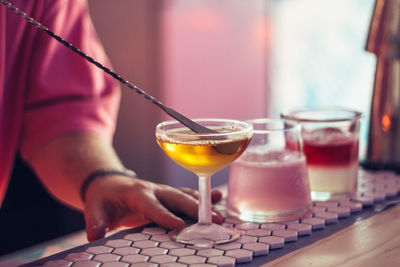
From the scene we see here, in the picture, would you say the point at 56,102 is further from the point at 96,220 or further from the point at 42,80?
the point at 96,220

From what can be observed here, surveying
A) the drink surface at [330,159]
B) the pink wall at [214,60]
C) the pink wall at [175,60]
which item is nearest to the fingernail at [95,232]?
the drink surface at [330,159]

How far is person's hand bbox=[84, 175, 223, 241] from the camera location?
35.5 inches

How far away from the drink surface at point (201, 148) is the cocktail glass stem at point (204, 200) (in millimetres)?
32

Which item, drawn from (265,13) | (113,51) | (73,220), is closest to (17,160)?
(73,220)

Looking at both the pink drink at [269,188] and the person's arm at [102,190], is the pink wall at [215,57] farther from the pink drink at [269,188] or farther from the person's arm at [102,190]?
the pink drink at [269,188]

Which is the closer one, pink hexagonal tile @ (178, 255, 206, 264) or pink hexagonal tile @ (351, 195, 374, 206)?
pink hexagonal tile @ (178, 255, 206, 264)

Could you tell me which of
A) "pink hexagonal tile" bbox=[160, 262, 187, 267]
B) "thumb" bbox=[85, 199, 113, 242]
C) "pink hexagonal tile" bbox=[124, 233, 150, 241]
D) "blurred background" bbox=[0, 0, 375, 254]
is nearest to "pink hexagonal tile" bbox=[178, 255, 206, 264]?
"pink hexagonal tile" bbox=[160, 262, 187, 267]

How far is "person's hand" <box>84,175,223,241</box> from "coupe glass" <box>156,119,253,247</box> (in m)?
0.05

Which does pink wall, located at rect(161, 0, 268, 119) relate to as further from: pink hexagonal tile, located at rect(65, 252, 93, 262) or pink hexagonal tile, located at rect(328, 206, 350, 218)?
pink hexagonal tile, located at rect(65, 252, 93, 262)

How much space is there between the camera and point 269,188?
90 centimetres

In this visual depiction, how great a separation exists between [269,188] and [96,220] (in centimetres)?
30

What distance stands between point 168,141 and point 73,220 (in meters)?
1.89

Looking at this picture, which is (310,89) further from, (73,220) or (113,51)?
(73,220)

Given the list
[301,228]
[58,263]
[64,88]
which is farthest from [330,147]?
[64,88]
